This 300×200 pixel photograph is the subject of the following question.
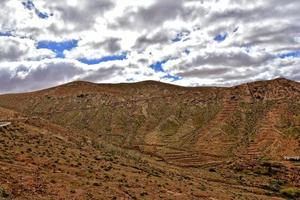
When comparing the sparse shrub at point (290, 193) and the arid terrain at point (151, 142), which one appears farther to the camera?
the sparse shrub at point (290, 193)

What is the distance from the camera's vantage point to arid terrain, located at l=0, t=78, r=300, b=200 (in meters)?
33.7

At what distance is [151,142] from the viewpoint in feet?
356

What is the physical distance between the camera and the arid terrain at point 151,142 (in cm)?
3369

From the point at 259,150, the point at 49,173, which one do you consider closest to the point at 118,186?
the point at 49,173

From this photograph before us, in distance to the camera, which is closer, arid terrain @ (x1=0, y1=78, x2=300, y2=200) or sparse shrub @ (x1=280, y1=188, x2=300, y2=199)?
arid terrain @ (x1=0, y1=78, x2=300, y2=200)

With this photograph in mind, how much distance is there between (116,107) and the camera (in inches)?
5497

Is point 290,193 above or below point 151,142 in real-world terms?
below

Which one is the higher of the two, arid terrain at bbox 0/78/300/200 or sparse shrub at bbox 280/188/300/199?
arid terrain at bbox 0/78/300/200

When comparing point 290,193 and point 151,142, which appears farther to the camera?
point 151,142

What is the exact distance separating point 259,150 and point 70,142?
5896 centimetres

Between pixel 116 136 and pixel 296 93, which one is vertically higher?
pixel 296 93

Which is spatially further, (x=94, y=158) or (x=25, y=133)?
(x=25, y=133)

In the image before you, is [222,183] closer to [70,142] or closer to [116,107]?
[70,142]

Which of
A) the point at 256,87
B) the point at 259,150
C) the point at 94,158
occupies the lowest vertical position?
the point at 259,150
